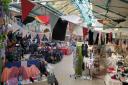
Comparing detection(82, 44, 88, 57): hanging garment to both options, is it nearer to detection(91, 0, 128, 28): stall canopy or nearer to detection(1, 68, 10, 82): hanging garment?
detection(91, 0, 128, 28): stall canopy

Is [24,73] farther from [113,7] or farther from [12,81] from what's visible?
[113,7]

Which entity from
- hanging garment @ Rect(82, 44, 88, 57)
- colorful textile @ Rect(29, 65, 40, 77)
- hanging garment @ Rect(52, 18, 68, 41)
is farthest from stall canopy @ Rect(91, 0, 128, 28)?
hanging garment @ Rect(82, 44, 88, 57)

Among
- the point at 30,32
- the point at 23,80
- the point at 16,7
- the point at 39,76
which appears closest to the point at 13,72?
the point at 23,80

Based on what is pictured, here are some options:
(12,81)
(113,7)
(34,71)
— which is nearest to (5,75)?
(12,81)

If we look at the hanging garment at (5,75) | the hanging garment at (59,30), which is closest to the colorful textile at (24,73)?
the hanging garment at (5,75)

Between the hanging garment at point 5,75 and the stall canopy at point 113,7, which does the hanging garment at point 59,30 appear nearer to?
the stall canopy at point 113,7

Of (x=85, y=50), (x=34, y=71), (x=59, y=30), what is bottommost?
(x=85, y=50)

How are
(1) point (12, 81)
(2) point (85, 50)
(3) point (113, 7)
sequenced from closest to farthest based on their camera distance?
(1) point (12, 81) < (3) point (113, 7) < (2) point (85, 50)

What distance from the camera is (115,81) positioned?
753cm

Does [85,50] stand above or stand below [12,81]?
below

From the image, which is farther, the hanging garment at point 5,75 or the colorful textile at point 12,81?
the colorful textile at point 12,81

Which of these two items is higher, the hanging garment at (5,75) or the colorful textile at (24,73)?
the hanging garment at (5,75)

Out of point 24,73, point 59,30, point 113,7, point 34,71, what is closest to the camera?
point 24,73

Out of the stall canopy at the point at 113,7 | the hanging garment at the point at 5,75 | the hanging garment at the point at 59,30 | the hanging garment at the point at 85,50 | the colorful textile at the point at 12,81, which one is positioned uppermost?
the stall canopy at the point at 113,7
